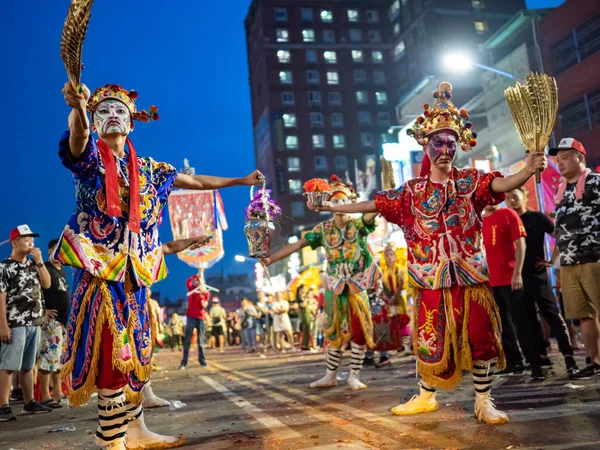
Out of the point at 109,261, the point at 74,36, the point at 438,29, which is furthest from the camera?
the point at 438,29

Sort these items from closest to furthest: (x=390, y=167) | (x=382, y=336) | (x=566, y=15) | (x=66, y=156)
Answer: (x=66, y=156) → (x=390, y=167) → (x=382, y=336) → (x=566, y=15)

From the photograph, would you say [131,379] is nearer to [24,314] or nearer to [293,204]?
[24,314]

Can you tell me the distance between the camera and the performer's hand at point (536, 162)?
15.1 ft

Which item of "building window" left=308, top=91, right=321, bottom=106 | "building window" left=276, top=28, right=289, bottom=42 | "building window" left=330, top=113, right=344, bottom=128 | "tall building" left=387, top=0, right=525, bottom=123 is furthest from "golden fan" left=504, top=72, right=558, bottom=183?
"building window" left=276, top=28, right=289, bottom=42

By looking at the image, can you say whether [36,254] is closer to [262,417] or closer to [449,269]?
[262,417]

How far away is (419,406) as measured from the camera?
5.55m

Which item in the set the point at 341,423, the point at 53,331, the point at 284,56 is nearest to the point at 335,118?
the point at 284,56

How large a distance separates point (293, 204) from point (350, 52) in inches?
861

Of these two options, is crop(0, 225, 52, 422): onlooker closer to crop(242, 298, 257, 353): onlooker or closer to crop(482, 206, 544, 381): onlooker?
crop(482, 206, 544, 381): onlooker

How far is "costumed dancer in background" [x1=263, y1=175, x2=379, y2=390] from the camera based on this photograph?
314 inches

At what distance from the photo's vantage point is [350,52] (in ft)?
272

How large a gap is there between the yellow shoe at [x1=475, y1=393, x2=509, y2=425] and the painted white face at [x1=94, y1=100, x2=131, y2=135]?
3.39 metres

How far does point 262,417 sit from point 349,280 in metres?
2.45

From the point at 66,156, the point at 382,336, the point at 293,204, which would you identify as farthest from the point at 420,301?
the point at 293,204
